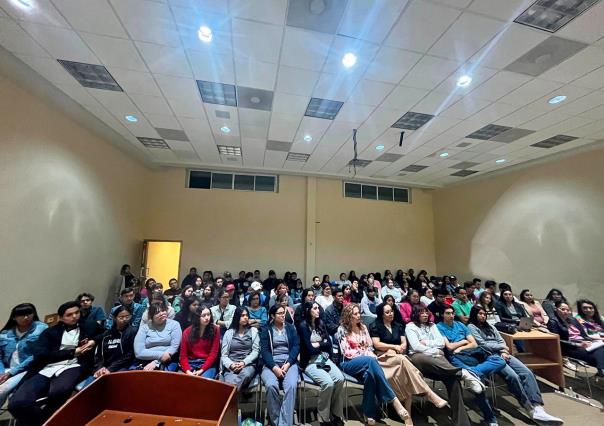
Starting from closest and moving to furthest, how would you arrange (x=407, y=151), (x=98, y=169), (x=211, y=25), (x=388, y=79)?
(x=211, y=25) → (x=388, y=79) → (x=98, y=169) → (x=407, y=151)

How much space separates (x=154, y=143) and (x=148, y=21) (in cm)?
383

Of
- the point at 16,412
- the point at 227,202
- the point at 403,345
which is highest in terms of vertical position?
the point at 227,202

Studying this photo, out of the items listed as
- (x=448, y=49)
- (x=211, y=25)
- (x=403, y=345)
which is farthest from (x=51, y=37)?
(x=403, y=345)

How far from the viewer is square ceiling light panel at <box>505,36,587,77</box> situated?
2850 mm

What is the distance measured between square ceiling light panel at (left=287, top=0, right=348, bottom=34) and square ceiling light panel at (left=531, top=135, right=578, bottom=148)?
17.3 feet

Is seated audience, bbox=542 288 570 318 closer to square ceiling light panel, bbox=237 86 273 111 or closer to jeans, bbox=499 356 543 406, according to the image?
jeans, bbox=499 356 543 406

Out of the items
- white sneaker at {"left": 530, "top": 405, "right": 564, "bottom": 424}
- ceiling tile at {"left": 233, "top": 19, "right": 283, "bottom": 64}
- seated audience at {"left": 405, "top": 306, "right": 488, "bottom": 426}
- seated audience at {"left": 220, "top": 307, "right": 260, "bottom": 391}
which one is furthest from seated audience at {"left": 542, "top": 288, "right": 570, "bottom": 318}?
ceiling tile at {"left": 233, "top": 19, "right": 283, "bottom": 64}

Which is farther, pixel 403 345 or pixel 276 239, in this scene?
pixel 276 239

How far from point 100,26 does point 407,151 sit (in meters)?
5.78

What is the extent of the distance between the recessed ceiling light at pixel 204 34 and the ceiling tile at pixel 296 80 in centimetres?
90

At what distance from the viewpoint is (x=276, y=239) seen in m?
8.23

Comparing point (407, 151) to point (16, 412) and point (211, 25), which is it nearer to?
point (211, 25)

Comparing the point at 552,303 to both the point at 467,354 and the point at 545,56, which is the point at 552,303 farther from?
the point at 545,56

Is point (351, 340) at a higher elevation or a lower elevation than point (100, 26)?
lower
